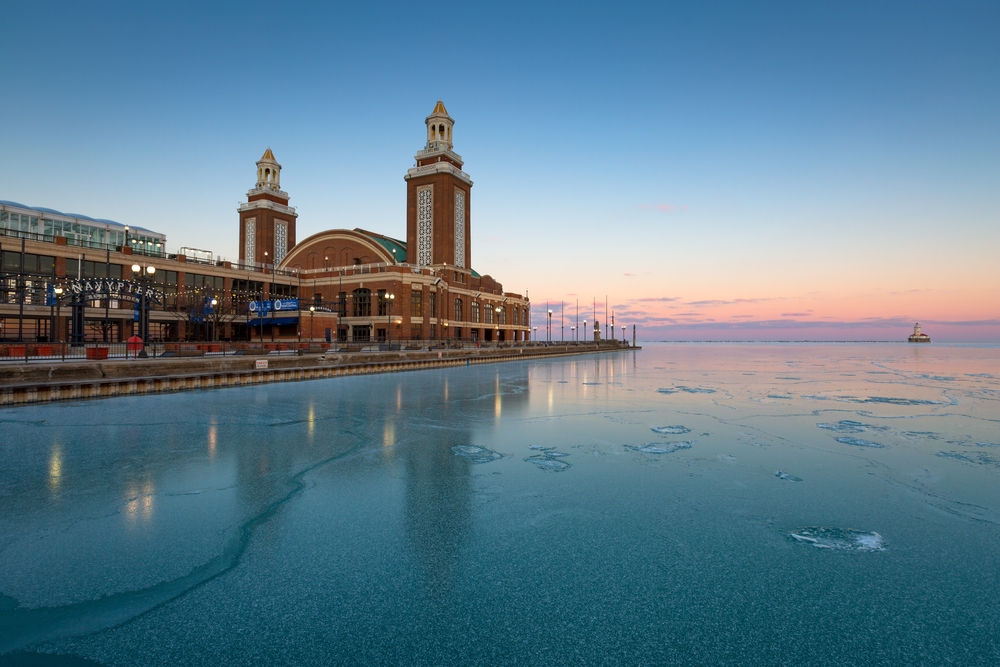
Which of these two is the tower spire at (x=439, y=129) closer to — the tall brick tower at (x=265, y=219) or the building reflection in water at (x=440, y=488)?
the tall brick tower at (x=265, y=219)

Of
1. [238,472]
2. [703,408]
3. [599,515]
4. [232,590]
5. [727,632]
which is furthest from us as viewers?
[703,408]

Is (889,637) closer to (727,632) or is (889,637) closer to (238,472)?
(727,632)

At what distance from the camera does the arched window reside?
257 feet

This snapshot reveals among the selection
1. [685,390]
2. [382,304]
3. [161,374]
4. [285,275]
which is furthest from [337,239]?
[685,390]

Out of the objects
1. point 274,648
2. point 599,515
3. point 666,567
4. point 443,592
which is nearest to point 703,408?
point 599,515

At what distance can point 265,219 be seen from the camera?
330ft

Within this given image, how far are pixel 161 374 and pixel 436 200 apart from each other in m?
63.8

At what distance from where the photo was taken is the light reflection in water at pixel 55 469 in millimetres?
10477

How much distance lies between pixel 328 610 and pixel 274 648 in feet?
2.51

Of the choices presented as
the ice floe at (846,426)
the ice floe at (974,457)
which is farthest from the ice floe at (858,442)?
the ice floe at (846,426)

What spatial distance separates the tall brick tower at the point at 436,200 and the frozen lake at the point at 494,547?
73174 millimetres

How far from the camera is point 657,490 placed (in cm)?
1077

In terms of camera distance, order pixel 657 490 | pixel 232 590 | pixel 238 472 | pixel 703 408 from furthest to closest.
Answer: pixel 703 408 → pixel 238 472 → pixel 657 490 → pixel 232 590

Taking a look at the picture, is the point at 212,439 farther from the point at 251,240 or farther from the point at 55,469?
the point at 251,240
